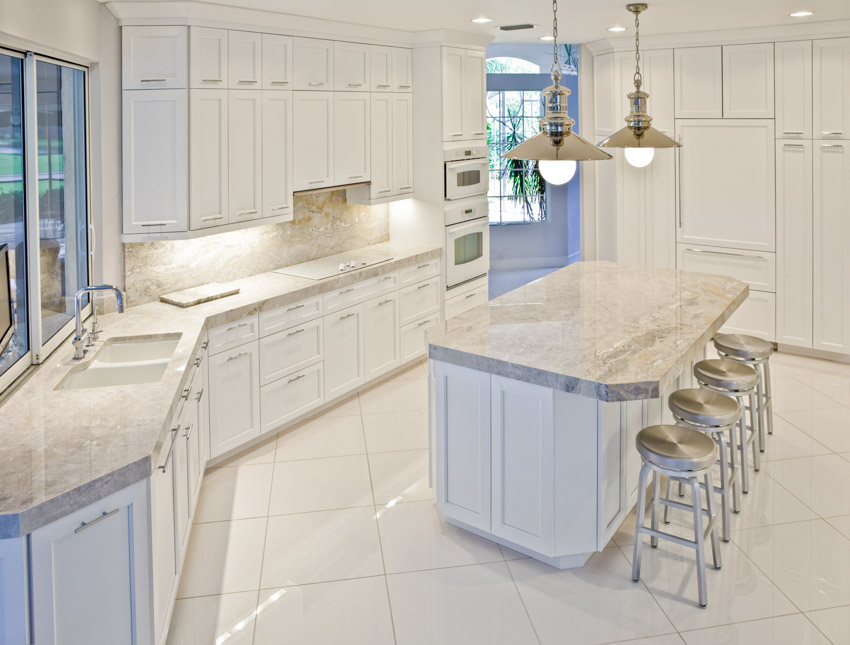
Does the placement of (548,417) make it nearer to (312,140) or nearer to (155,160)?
(155,160)

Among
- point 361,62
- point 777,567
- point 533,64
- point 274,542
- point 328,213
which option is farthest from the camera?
point 533,64

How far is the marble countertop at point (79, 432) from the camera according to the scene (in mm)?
2213

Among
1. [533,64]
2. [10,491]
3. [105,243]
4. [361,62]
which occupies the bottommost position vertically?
[10,491]

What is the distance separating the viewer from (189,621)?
10.0ft

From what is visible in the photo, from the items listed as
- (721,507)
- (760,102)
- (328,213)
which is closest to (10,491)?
(721,507)

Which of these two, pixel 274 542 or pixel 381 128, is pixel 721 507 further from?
pixel 381 128

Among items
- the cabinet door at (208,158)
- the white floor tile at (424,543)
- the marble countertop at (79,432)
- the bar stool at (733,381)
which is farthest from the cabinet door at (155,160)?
the bar stool at (733,381)

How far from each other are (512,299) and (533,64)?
Answer: 636 cm

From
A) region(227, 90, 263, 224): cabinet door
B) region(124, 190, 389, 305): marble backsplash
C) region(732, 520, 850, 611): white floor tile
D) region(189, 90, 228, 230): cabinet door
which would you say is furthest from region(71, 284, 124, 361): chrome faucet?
region(732, 520, 850, 611): white floor tile

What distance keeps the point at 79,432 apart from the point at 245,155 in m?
2.47

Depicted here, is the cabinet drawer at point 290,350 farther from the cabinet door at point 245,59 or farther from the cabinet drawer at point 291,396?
the cabinet door at point 245,59

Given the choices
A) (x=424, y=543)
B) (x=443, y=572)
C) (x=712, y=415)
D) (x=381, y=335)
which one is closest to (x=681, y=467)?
(x=712, y=415)

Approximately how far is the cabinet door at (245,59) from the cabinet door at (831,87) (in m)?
4.13

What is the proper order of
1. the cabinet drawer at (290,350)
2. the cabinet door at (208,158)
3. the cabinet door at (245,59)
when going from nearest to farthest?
the cabinet door at (208,158), the cabinet door at (245,59), the cabinet drawer at (290,350)
